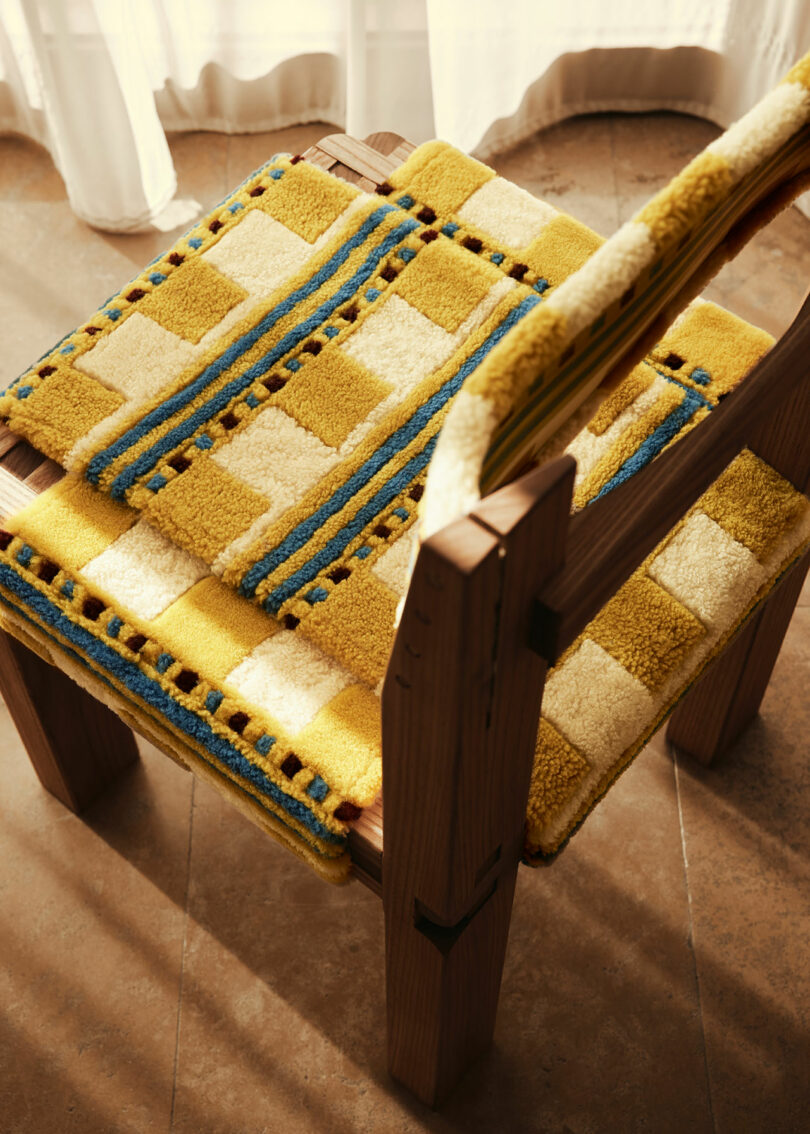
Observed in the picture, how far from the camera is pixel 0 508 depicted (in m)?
0.96

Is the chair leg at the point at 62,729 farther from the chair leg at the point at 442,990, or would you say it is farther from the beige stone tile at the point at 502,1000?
the chair leg at the point at 442,990

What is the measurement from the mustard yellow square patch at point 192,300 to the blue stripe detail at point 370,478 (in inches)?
7.2

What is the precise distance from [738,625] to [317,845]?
1.15ft

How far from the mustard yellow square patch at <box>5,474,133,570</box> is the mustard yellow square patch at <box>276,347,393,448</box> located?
→ 152 mm

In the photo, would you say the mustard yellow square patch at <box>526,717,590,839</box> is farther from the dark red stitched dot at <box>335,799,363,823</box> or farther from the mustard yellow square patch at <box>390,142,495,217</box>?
the mustard yellow square patch at <box>390,142,495,217</box>

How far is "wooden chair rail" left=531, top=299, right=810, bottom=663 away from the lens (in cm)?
61

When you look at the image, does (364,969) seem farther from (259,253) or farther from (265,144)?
(265,144)

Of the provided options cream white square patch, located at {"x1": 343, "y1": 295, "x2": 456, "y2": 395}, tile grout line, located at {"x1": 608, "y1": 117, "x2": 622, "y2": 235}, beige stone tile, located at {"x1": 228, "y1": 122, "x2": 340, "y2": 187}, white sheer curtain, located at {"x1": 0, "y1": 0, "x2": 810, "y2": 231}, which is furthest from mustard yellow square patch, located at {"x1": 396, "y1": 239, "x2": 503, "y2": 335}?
beige stone tile, located at {"x1": 228, "y1": 122, "x2": 340, "y2": 187}

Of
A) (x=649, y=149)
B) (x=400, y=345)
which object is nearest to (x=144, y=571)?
(x=400, y=345)

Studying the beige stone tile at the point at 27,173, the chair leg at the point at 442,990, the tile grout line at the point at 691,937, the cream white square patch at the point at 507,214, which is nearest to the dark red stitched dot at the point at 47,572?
the chair leg at the point at 442,990

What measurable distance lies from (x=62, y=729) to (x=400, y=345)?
19.9 inches

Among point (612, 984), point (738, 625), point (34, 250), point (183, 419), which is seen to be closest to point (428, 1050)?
point (612, 984)

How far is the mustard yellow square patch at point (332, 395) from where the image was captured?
38.0 inches

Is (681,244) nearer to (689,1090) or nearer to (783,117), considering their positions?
(783,117)
